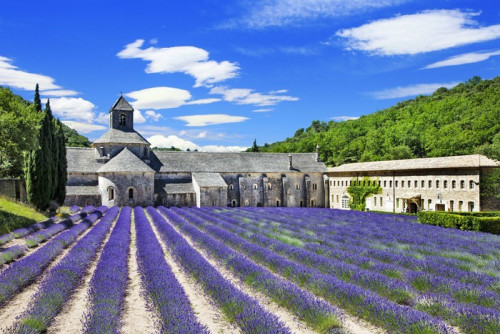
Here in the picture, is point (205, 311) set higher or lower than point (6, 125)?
lower

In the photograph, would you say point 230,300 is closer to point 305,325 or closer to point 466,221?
point 305,325

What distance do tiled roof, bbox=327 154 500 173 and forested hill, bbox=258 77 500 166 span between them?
4.48 ft

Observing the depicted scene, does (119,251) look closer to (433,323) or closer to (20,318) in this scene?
(20,318)

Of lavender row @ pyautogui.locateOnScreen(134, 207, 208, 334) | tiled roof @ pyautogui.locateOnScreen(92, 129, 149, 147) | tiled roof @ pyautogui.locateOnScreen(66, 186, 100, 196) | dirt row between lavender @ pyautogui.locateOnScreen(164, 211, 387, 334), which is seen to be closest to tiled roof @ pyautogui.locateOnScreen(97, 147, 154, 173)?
tiled roof @ pyautogui.locateOnScreen(66, 186, 100, 196)

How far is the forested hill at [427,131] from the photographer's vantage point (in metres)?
51.2

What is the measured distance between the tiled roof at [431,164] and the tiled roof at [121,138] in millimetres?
A: 23534

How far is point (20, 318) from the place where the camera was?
7207 millimetres

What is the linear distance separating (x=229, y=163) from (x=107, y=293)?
125 feet

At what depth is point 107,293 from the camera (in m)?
8.13

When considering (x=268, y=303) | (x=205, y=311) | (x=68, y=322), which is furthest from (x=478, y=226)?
(x=68, y=322)

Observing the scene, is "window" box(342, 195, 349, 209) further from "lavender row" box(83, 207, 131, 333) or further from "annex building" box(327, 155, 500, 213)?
"lavender row" box(83, 207, 131, 333)

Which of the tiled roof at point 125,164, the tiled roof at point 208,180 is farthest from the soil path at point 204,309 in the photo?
the tiled roof at point 208,180

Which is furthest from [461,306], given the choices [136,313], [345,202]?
[345,202]

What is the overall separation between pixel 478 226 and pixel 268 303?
16.3 metres
